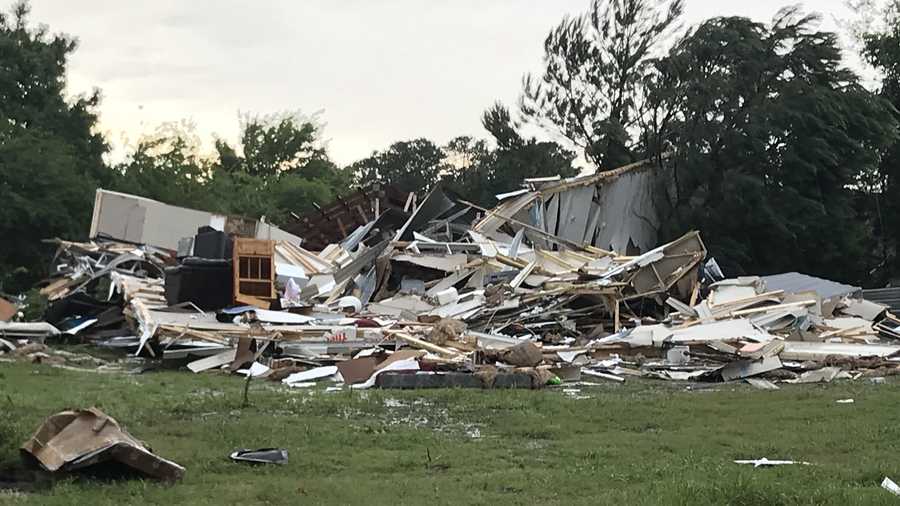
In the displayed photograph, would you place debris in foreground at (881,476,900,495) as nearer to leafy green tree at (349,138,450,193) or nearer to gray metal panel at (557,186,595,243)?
gray metal panel at (557,186,595,243)

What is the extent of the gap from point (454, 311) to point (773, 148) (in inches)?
684

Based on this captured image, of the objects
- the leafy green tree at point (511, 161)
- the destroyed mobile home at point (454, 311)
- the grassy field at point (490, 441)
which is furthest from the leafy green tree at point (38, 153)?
the grassy field at point (490, 441)

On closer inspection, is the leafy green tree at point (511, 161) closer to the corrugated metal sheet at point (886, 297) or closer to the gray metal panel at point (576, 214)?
the gray metal panel at point (576, 214)

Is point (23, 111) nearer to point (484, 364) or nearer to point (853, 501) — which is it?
point (484, 364)

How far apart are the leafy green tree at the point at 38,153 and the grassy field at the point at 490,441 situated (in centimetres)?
2300

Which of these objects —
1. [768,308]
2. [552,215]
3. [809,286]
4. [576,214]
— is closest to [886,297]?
[809,286]

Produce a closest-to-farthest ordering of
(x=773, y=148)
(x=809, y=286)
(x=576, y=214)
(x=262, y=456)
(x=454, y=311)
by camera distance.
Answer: (x=262, y=456) < (x=454, y=311) < (x=809, y=286) < (x=576, y=214) < (x=773, y=148)

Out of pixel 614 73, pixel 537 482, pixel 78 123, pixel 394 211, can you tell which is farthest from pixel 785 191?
pixel 78 123

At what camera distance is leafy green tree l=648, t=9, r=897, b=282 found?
28859 mm

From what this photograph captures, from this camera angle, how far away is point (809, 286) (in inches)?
742

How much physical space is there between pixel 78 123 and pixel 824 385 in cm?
3624

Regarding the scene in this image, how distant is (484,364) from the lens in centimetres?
1195

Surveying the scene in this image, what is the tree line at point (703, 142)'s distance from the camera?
29125 mm

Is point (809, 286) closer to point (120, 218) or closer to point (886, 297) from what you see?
point (886, 297)
